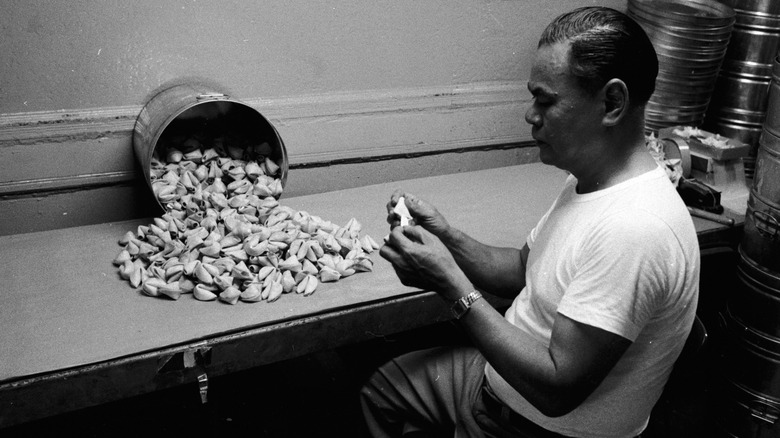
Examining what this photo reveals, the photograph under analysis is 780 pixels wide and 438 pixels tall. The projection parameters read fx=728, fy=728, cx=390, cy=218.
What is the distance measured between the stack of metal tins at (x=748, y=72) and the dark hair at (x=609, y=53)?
2712mm

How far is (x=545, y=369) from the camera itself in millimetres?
1529

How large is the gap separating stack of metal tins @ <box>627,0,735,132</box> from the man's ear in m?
2.32

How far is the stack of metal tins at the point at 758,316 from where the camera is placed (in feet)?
9.36

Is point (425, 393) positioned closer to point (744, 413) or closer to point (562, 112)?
point (562, 112)

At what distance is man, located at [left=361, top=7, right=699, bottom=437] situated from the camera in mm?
1490

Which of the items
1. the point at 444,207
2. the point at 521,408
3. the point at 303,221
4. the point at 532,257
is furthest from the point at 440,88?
the point at 521,408

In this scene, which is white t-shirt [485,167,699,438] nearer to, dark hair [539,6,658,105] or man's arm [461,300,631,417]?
man's arm [461,300,631,417]

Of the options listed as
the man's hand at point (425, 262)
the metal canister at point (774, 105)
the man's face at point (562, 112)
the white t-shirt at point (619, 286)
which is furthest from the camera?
the metal canister at point (774, 105)

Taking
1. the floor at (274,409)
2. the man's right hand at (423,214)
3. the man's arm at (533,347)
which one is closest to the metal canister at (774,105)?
the floor at (274,409)

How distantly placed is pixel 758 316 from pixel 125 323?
2445 mm

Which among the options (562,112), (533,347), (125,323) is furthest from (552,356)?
(125,323)

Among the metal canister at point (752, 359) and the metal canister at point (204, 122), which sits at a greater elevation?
the metal canister at point (204, 122)

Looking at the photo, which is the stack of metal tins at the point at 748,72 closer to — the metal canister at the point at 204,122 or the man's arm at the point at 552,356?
the metal canister at the point at 204,122

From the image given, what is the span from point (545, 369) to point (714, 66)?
2.84m
